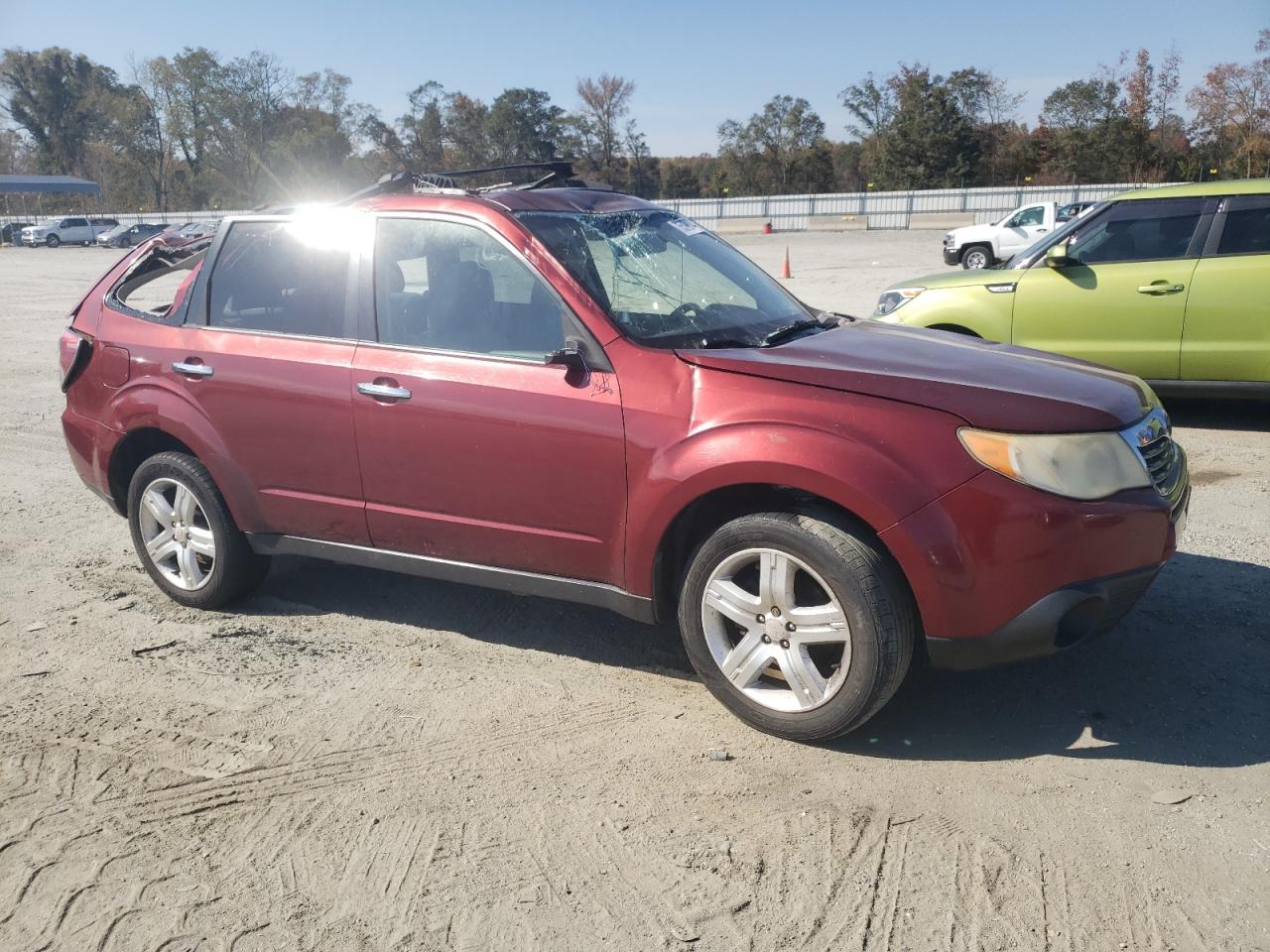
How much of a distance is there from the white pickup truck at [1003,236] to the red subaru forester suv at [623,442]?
74.9 ft

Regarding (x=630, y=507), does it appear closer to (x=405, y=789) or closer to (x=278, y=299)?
(x=405, y=789)

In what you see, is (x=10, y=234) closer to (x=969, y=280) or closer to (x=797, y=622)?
(x=969, y=280)

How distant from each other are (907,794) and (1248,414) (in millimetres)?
6674

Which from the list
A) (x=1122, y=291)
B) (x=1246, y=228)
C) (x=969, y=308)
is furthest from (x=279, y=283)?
(x=1246, y=228)

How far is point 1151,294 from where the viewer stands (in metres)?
7.81

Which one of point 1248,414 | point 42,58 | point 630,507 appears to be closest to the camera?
point 630,507

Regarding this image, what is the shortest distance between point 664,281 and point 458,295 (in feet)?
2.69

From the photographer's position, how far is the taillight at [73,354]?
5.25 metres

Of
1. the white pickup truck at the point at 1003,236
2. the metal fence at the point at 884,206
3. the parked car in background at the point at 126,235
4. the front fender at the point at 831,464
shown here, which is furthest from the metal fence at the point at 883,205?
the front fender at the point at 831,464

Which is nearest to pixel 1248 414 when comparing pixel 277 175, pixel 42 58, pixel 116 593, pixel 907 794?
pixel 907 794

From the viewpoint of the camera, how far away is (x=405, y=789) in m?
3.48

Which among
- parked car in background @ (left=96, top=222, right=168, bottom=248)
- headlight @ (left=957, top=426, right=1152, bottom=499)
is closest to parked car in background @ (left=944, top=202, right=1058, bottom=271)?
headlight @ (left=957, top=426, right=1152, bottom=499)

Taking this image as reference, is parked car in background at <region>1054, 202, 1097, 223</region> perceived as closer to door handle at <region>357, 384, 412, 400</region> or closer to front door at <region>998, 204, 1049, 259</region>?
front door at <region>998, 204, 1049, 259</region>

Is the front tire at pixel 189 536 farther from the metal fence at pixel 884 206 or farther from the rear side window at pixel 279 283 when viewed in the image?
the metal fence at pixel 884 206
